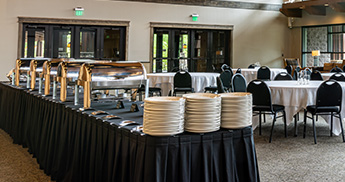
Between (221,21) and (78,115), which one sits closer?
(78,115)

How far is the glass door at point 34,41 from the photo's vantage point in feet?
37.0

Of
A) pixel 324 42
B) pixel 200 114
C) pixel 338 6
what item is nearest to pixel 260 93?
pixel 200 114

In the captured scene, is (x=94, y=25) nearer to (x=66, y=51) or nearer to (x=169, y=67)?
(x=66, y=51)

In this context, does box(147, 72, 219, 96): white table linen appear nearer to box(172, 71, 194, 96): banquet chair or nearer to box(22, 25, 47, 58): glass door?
box(172, 71, 194, 96): banquet chair

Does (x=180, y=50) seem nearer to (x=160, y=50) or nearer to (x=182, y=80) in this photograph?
(x=160, y=50)

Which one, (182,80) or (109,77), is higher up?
(182,80)

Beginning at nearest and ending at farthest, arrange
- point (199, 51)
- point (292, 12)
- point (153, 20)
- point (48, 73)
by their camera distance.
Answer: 1. point (48, 73)
2. point (153, 20)
3. point (199, 51)
4. point (292, 12)

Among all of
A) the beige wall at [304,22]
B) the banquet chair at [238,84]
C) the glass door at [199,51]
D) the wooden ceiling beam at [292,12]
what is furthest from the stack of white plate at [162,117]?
the beige wall at [304,22]

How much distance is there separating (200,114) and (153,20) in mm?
11013

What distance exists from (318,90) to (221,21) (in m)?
9.39

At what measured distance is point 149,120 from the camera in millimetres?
1696

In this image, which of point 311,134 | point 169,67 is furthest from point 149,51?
point 311,134

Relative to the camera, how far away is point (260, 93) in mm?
4590

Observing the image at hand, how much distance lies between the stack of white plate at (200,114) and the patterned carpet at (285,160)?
149 cm
